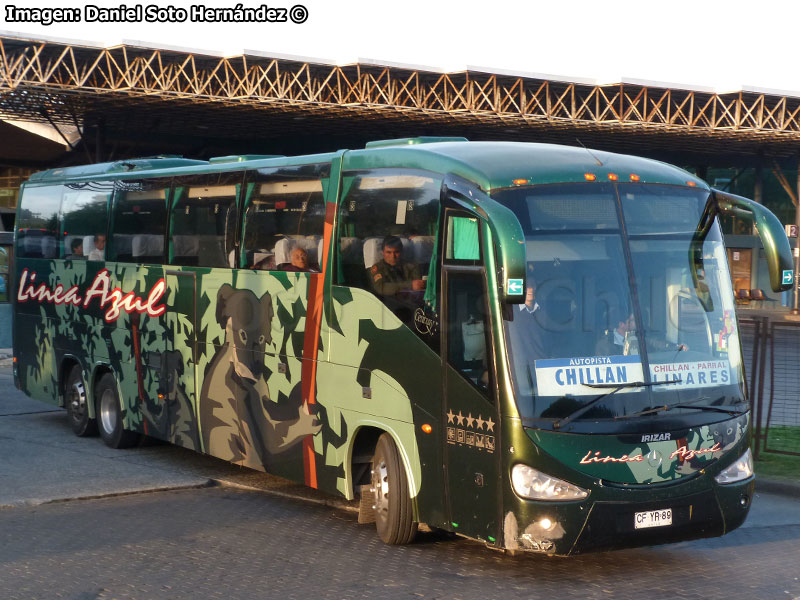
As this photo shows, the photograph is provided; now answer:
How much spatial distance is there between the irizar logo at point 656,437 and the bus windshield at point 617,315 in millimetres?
115

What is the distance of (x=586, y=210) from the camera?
7.78 m

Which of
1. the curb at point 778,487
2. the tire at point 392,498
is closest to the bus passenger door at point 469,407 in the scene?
the tire at point 392,498

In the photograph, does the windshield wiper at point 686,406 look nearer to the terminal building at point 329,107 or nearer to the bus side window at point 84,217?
the bus side window at point 84,217

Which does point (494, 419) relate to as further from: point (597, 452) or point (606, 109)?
point (606, 109)

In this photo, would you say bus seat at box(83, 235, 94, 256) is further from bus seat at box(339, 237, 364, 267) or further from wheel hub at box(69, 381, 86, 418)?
bus seat at box(339, 237, 364, 267)

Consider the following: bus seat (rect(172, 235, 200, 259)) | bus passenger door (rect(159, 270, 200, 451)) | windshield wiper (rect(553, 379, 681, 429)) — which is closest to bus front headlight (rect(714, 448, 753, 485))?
windshield wiper (rect(553, 379, 681, 429))

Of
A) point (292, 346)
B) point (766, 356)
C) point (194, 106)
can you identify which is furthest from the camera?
point (194, 106)

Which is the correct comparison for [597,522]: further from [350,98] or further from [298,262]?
[350,98]

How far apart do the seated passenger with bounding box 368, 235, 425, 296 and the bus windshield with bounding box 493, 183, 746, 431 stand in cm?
102

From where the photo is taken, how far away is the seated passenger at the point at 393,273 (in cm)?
834

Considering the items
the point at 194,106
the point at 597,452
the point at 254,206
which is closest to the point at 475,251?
the point at 597,452

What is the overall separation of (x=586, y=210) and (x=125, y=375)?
694cm

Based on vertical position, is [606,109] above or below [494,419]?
above

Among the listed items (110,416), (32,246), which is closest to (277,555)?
(110,416)
